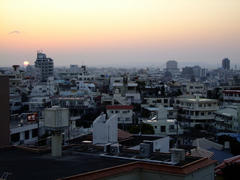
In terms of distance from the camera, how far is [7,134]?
13.6 m

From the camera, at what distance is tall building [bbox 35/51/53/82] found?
4001 inches

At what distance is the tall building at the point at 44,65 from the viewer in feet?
333

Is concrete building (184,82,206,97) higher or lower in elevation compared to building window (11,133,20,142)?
higher

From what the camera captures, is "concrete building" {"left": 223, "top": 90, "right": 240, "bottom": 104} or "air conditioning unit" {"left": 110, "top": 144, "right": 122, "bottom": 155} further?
"concrete building" {"left": 223, "top": 90, "right": 240, "bottom": 104}

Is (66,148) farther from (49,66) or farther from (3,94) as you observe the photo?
(49,66)

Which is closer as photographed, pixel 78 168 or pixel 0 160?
pixel 78 168

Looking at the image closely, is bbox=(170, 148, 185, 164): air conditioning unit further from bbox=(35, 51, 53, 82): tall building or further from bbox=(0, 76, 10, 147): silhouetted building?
bbox=(35, 51, 53, 82): tall building

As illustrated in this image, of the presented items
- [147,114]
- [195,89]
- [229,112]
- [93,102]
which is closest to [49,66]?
[195,89]

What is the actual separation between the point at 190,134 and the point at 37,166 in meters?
28.9

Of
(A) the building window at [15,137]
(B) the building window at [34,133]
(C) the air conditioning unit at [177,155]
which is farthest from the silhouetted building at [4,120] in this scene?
(B) the building window at [34,133]

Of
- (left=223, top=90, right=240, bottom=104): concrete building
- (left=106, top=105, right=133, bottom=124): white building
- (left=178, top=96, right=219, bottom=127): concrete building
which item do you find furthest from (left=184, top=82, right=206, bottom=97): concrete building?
(left=106, top=105, right=133, bottom=124): white building

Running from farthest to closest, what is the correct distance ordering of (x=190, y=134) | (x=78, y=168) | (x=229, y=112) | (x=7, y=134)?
(x=229, y=112) → (x=190, y=134) → (x=7, y=134) → (x=78, y=168)

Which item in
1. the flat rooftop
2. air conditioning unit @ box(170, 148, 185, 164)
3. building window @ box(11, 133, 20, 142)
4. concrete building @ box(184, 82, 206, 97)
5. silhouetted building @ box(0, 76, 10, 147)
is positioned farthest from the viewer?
concrete building @ box(184, 82, 206, 97)

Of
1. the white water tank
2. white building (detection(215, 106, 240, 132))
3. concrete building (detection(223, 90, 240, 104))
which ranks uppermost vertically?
the white water tank
